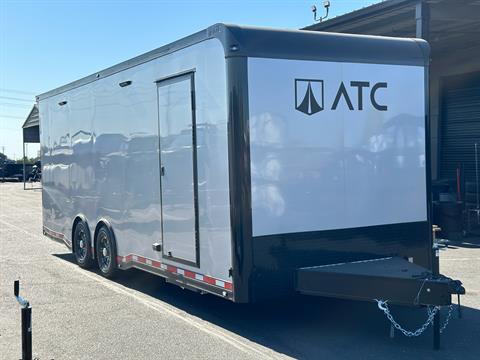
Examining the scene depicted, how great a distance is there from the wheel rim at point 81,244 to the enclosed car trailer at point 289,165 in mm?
2598

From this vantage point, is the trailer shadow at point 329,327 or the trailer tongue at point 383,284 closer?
the trailer tongue at point 383,284

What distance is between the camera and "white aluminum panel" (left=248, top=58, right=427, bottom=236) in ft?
18.9

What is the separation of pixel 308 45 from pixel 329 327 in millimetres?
2957

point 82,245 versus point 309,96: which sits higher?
point 309,96

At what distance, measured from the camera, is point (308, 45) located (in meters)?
5.89

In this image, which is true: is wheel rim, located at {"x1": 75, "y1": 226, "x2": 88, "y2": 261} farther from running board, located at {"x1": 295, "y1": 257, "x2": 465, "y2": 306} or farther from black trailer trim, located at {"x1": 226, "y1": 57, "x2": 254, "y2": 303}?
running board, located at {"x1": 295, "y1": 257, "x2": 465, "y2": 306}

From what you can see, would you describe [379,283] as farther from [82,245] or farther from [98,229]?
[82,245]

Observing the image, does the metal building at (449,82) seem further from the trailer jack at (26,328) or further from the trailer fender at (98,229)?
the trailer jack at (26,328)

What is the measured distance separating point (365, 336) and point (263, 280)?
3.97 ft

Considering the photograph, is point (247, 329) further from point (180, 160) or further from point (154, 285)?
point (154, 285)

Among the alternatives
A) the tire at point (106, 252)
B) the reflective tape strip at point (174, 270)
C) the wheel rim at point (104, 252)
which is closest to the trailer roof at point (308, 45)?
the reflective tape strip at point (174, 270)

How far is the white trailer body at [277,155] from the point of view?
18.6 feet

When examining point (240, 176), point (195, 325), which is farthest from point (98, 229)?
point (240, 176)

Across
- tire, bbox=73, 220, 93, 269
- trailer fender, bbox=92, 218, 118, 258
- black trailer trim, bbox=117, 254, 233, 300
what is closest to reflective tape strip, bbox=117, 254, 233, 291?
black trailer trim, bbox=117, 254, 233, 300
